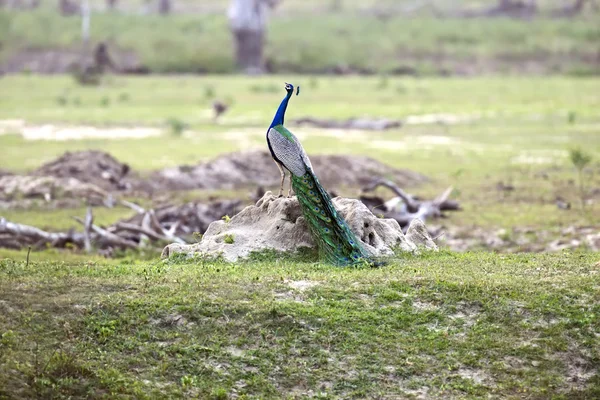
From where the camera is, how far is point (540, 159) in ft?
72.8

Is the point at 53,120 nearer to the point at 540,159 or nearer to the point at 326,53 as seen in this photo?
the point at 540,159

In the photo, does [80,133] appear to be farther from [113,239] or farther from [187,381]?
[187,381]

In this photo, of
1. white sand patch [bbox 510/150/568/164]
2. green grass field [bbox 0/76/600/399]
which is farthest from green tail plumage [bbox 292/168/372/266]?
white sand patch [bbox 510/150/568/164]

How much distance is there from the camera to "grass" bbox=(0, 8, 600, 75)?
4481cm

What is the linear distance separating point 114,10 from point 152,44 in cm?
1005

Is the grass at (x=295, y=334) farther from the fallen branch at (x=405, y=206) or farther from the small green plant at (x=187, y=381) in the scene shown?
the fallen branch at (x=405, y=206)

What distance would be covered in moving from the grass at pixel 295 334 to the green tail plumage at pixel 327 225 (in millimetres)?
385

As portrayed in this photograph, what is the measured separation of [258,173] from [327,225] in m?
10.5

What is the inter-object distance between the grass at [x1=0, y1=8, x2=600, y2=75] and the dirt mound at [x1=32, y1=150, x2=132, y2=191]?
2488cm

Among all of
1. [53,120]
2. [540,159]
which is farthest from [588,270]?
[53,120]

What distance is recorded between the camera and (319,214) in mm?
8984

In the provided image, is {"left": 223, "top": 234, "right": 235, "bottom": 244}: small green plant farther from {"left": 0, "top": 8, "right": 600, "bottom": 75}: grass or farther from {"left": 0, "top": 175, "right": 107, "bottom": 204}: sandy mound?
{"left": 0, "top": 8, "right": 600, "bottom": 75}: grass

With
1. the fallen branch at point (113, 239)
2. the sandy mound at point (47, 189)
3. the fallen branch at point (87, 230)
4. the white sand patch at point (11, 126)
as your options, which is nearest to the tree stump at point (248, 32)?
the white sand patch at point (11, 126)

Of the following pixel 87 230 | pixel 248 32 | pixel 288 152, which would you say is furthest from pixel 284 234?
pixel 248 32
